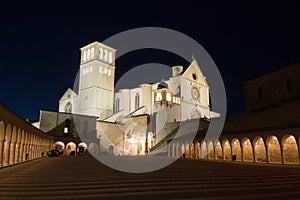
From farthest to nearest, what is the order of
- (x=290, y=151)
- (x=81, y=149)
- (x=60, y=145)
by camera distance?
(x=60, y=145)
(x=81, y=149)
(x=290, y=151)

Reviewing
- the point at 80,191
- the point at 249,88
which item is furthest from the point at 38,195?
the point at 249,88

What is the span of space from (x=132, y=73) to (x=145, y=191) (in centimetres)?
5917

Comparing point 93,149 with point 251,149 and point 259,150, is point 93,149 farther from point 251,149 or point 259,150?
point 259,150

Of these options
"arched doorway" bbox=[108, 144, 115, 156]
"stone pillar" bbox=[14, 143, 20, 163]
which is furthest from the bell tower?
"stone pillar" bbox=[14, 143, 20, 163]

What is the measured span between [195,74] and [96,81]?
20460mm

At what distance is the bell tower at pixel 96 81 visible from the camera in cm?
5325

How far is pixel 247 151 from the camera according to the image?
22.9 meters

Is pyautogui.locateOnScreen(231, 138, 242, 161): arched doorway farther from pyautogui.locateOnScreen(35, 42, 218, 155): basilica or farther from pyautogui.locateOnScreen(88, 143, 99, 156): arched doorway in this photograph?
pyautogui.locateOnScreen(88, 143, 99, 156): arched doorway

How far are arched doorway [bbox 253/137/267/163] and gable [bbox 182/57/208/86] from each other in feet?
85.2

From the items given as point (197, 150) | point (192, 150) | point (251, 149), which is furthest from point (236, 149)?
point (192, 150)

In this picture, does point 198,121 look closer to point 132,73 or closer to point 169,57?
point 132,73

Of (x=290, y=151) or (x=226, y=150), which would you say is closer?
(x=290, y=151)

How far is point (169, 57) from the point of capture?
232 ft

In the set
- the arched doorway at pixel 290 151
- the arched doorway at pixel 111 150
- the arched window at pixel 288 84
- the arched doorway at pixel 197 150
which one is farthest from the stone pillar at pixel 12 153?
the arched doorway at pixel 111 150
